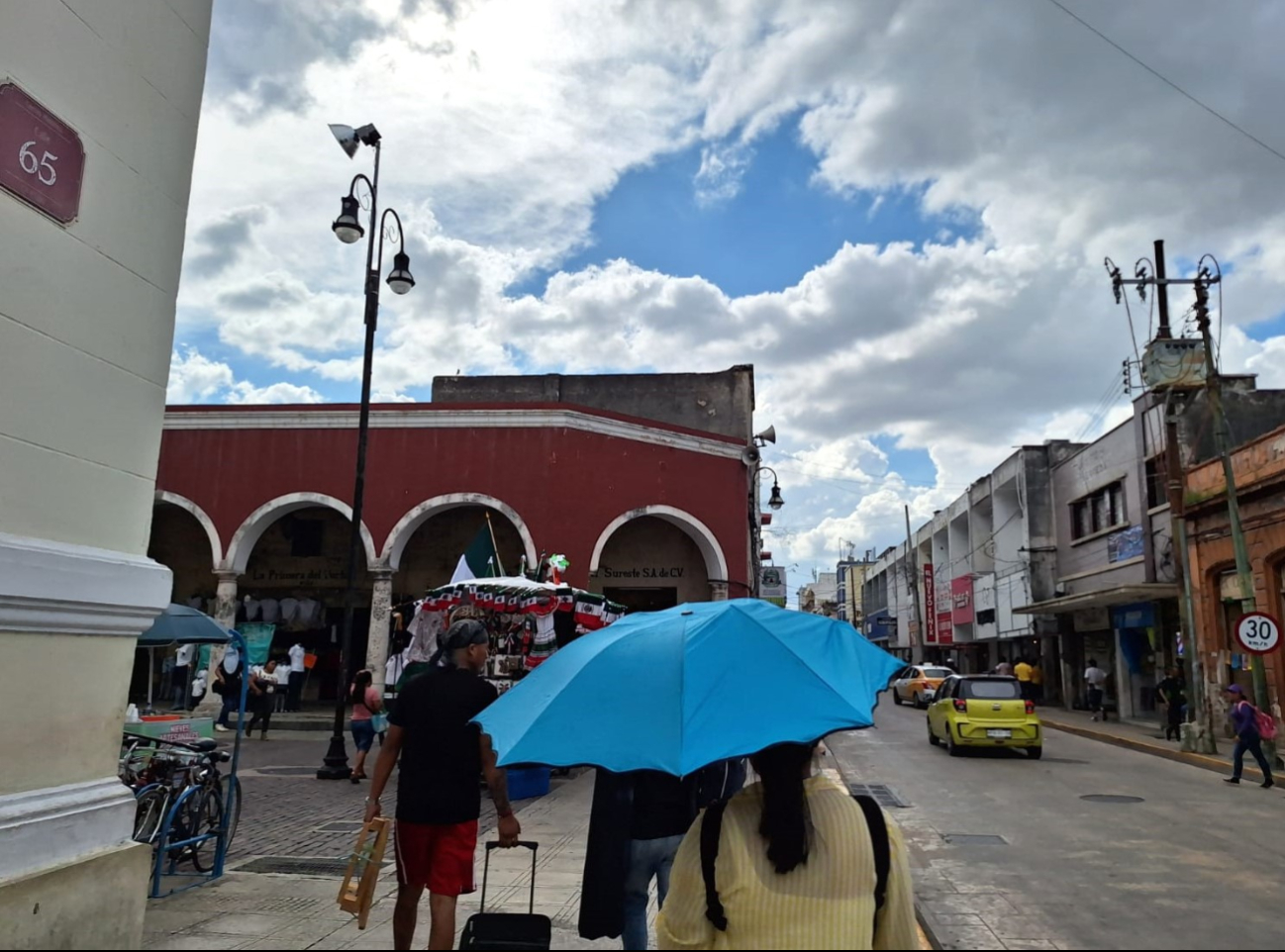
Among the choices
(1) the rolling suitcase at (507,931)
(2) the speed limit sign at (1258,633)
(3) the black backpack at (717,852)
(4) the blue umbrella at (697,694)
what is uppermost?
(2) the speed limit sign at (1258,633)

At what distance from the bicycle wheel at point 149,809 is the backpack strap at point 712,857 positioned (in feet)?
18.3

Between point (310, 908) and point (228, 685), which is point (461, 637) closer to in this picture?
point (310, 908)

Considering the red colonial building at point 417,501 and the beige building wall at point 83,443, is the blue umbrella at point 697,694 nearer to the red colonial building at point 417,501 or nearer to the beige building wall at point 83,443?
the beige building wall at point 83,443

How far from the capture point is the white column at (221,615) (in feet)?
67.9

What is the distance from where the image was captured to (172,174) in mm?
6051

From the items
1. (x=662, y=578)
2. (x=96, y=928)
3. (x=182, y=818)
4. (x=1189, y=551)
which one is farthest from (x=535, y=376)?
(x=96, y=928)

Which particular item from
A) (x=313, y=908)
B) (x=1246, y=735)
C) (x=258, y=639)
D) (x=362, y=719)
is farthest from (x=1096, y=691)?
(x=313, y=908)

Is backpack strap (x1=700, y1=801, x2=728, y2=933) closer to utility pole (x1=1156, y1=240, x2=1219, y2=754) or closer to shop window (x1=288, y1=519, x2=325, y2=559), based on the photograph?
utility pole (x1=1156, y1=240, x2=1219, y2=754)

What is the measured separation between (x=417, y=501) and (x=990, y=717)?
13194mm

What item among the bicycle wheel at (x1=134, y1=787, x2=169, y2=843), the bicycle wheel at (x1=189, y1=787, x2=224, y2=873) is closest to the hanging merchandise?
the bicycle wheel at (x1=189, y1=787, x2=224, y2=873)

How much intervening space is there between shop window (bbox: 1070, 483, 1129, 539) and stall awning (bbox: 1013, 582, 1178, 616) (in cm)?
247

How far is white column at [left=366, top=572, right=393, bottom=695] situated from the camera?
820 inches

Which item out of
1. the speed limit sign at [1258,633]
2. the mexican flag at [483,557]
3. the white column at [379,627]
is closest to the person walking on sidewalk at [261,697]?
the white column at [379,627]

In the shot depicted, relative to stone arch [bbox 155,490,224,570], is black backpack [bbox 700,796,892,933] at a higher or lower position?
lower
